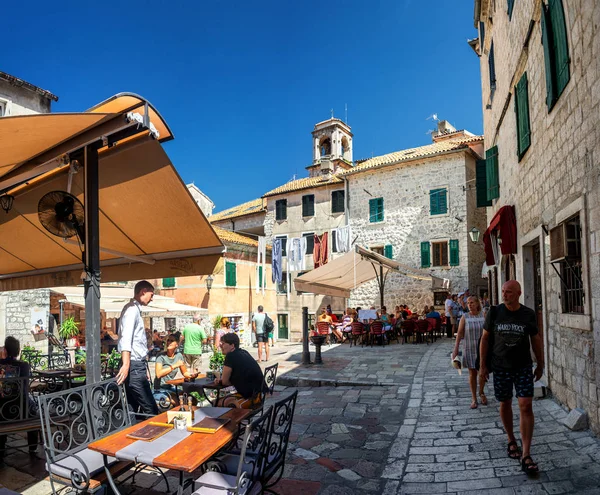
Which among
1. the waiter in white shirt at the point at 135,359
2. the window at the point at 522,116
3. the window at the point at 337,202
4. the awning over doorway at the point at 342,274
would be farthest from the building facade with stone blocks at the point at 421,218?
the waiter in white shirt at the point at 135,359

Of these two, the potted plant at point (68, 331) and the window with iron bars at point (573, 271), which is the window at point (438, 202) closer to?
the potted plant at point (68, 331)

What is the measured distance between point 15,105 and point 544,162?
17.4 metres

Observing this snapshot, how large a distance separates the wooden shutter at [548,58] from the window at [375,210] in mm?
19003

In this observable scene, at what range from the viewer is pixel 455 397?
271 inches

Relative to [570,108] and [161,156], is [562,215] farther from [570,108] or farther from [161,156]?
[161,156]

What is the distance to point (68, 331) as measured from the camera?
1778cm

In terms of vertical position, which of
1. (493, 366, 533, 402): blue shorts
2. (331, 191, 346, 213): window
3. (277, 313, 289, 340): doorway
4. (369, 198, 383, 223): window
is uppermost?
(331, 191, 346, 213): window

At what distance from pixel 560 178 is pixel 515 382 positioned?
276 centimetres

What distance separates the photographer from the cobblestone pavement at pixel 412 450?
→ 387cm

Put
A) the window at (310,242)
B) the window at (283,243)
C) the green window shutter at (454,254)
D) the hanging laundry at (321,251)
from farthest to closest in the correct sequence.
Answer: the window at (283,243) → the window at (310,242) → the hanging laundry at (321,251) → the green window shutter at (454,254)

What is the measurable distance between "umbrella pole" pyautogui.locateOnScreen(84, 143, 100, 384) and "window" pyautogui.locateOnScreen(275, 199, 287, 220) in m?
25.3

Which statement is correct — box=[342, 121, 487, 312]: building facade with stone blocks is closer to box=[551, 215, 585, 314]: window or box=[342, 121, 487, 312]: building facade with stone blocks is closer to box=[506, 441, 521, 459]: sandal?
box=[551, 215, 585, 314]: window

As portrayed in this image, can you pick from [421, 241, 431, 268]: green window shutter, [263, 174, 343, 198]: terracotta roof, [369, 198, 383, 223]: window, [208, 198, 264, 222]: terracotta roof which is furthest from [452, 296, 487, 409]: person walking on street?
[208, 198, 264, 222]: terracotta roof

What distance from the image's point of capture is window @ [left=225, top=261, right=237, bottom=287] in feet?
86.2
